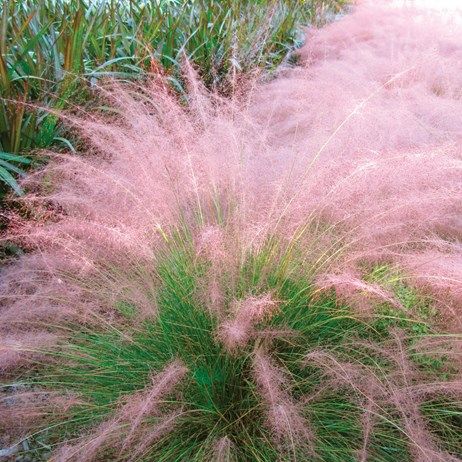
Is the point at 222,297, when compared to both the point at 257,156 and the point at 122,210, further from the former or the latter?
the point at 257,156

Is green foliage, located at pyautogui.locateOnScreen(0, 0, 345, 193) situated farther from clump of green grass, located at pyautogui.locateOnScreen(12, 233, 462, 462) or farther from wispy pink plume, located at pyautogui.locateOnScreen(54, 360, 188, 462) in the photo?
wispy pink plume, located at pyautogui.locateOnScreen(54, 360, 188, 462)

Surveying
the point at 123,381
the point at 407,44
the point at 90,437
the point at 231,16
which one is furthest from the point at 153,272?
the point at 407,44

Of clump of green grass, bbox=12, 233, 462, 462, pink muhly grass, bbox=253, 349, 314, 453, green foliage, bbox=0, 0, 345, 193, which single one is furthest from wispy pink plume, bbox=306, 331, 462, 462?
green foliage, bbox=0, 0, 345, 193

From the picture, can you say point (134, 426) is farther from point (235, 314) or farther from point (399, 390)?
point (399, 390)

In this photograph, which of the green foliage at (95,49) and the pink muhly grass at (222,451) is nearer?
the pink muhly grass at (222,451)

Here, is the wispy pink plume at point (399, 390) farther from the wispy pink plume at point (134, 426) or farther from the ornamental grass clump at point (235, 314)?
the wispy pink plume at point (134, 426)

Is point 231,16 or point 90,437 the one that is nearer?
point 90,437

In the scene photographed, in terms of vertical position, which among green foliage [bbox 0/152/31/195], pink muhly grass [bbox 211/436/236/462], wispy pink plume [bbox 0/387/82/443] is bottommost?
wispy pink plume [bbox 0/387/82/443]

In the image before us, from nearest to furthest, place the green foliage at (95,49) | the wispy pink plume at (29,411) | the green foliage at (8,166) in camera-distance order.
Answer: the wispy pink plume at (29,411) < the green foliage at (8,166) < the green foliage at (95,49)

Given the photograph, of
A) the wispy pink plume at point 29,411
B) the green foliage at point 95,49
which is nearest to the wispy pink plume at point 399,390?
the wispy pink plume at point 29,411
